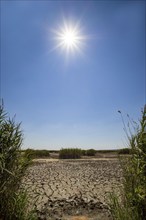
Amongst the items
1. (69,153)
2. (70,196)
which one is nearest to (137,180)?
(70,196)

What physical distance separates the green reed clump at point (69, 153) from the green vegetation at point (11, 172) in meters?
18.6

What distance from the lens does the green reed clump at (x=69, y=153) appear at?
23562mm

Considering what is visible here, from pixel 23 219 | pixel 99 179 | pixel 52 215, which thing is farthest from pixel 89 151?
pixel 23 219

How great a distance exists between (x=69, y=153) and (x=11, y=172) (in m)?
19.2

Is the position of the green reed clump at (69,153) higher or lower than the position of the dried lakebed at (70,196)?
higher

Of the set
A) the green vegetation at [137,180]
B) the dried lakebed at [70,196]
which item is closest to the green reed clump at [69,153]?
the dried lakebed at [70,196]

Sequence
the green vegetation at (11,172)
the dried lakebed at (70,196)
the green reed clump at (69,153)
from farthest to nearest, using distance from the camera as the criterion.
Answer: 1. the green reed clump at (69,153)
2. the dried lakebed at (70,196)
3. the green vegetation at (11,172)

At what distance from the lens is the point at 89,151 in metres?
27.3

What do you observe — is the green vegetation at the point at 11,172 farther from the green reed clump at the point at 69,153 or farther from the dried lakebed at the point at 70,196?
the green reed clump at the point at 69,153

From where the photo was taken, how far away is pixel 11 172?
4676 mm

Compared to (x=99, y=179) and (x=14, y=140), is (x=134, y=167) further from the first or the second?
(x=99, y=179)

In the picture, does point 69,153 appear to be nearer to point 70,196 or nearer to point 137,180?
point 70,196

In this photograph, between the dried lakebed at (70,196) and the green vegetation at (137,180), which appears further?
the dried lakebed at (70,196)

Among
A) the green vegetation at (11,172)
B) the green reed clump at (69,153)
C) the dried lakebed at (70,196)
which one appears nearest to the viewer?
the green vegetation at (11,172)
